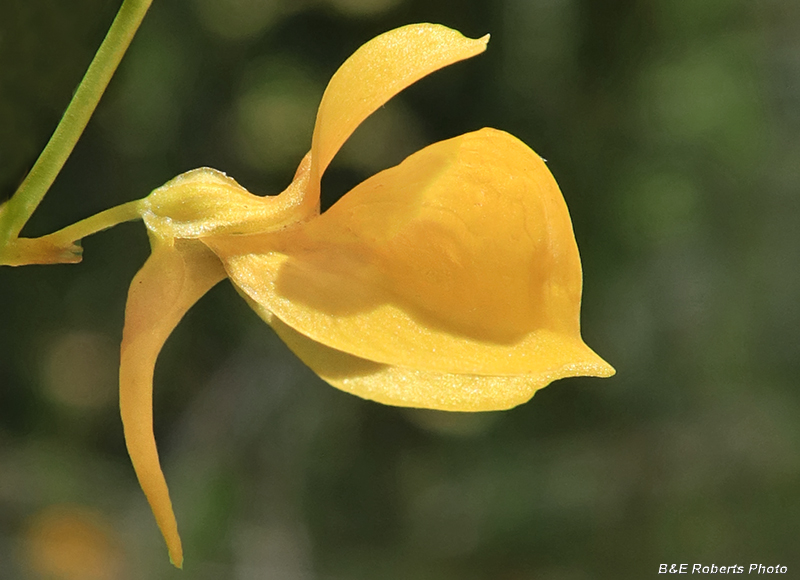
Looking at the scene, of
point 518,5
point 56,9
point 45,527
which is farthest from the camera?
point 45,527

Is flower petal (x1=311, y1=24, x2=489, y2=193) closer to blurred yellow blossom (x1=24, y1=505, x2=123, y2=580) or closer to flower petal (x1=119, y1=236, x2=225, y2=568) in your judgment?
flower petal (x1=119, y1=236, x2=225, y2=568)

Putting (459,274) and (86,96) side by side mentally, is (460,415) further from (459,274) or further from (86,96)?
(86,96)

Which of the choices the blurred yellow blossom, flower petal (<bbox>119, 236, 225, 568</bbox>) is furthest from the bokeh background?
flower petal (<bbox>119, 236, 225, 568</bbox>)

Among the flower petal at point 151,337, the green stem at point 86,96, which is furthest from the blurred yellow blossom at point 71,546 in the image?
the green stem at point 86,96

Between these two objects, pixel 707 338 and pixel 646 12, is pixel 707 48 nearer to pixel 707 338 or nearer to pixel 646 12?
pixel 646 12

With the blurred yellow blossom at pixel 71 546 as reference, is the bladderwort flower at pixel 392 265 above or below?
above

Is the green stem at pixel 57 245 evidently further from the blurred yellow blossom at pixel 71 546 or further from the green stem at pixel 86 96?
the blurred yellow blossom at pixel 71 546

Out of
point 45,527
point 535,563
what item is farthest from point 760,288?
point 45,527

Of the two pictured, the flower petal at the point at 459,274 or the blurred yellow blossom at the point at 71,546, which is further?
the blurred yellow blossom at the point at 71,546
